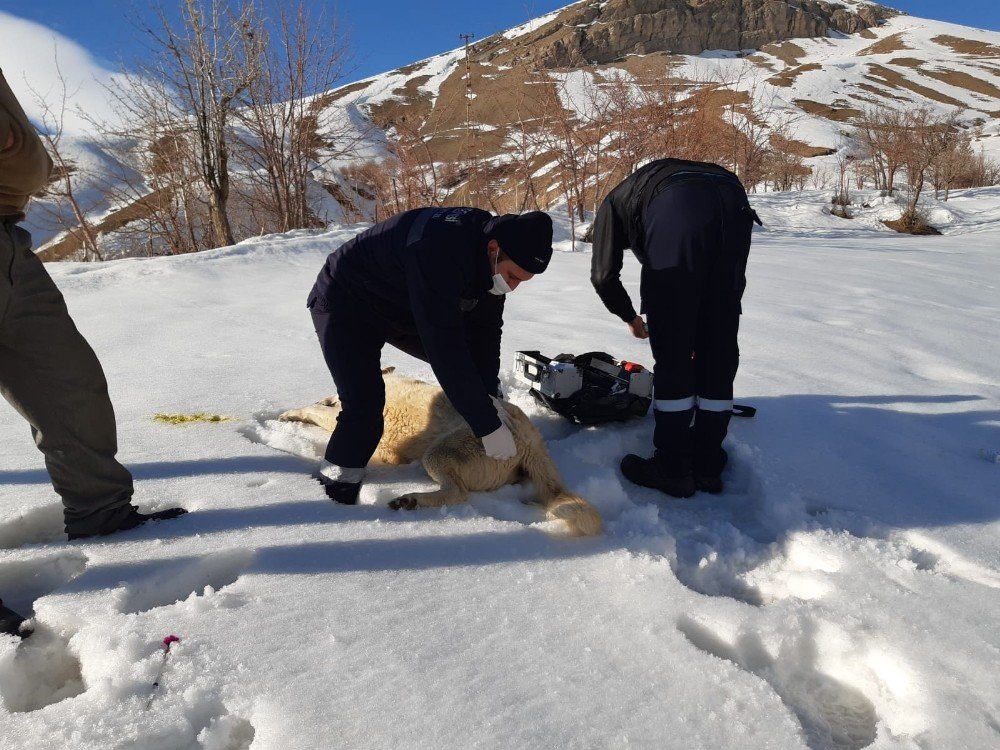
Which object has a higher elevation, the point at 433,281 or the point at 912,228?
the point at 433,281

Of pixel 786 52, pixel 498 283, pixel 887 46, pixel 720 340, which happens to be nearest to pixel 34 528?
pixel 498 283

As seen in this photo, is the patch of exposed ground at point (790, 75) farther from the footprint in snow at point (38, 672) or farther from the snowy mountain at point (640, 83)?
the footprint in snow at point (38, 672)

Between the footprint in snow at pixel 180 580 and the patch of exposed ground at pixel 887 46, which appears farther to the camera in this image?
the patch of exposed ground at pixel 887 46

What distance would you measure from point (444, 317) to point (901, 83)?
68500mm

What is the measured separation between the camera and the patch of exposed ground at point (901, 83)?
4953 centimetres

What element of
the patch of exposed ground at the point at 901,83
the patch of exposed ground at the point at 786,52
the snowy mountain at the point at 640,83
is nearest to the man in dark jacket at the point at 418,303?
the snowy mountain at the point at 640,83

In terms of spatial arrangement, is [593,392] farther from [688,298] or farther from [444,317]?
[444,317]

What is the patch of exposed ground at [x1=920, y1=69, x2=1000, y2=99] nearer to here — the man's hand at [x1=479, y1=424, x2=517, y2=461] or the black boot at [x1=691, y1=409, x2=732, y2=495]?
the black boot at [x1=691, y1=409, x2=732, y2=495]

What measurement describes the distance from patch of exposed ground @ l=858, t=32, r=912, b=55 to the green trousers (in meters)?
83.5

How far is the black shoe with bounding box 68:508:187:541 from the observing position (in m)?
1.96

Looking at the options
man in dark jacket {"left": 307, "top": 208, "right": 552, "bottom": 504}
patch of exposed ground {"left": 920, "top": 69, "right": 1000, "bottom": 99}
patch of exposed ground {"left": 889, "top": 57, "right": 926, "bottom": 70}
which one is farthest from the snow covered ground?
patch of exposed ground {"left": 889, "top": 57, "right": 926, "bottom": 70}

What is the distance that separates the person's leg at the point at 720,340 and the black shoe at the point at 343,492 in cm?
158

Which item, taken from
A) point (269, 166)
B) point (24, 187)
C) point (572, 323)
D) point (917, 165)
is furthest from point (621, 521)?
point (917, 165)

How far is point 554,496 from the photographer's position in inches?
94.3
